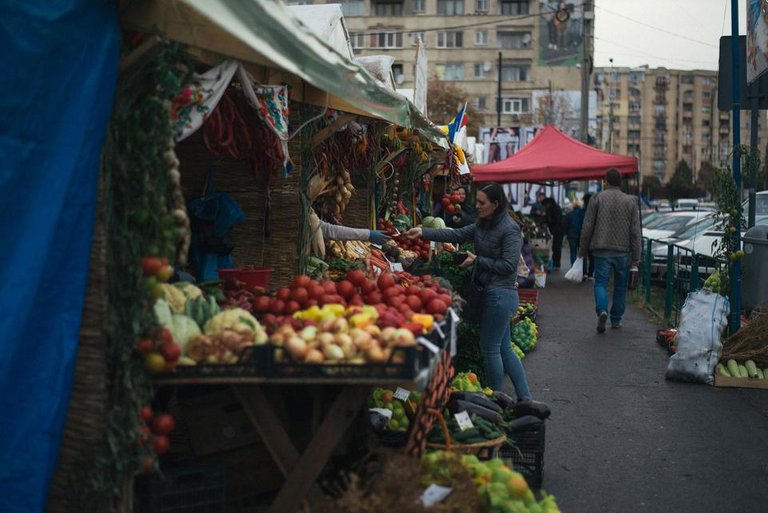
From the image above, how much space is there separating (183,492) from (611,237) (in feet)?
30.1

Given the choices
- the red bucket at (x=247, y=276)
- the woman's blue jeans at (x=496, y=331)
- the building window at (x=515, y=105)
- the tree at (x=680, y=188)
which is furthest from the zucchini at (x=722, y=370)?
the tree at (x=680, y=188)

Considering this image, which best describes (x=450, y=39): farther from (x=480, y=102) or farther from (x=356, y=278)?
(x=356, y=278)

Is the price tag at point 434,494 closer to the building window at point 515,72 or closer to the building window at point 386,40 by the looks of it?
the building window at point 386,40

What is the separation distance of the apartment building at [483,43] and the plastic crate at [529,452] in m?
71.0

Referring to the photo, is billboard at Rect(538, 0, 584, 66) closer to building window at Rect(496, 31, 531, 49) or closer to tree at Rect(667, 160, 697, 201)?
building window at Rect(496, 31, 531, 49)

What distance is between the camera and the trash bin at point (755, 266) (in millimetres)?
12141

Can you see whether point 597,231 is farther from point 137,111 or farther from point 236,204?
point 137,111

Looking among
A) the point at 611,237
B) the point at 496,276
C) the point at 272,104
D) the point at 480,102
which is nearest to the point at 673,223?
the point at 611,237

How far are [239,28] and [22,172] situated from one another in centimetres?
118

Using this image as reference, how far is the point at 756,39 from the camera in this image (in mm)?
10156

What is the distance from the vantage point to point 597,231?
13008mm

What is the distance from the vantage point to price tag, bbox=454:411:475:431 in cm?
579

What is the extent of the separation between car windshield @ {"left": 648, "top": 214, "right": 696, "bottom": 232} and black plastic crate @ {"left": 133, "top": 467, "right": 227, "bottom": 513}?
2154cm

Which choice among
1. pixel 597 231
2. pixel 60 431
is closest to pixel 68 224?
pixel 60 431
